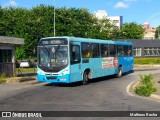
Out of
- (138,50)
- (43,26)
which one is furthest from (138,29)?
(43,26)

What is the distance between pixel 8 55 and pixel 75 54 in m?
8.00

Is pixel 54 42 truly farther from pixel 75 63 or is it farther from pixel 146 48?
pixel 146 48

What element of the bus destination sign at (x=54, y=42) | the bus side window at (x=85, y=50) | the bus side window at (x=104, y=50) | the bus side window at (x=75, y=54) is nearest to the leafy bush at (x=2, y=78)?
the bus destination sign at (x=54, y=42)

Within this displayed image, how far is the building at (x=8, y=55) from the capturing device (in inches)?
1051

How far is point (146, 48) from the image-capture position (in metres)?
72.2

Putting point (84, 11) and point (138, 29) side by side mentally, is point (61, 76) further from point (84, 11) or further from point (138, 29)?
point (138, 29)

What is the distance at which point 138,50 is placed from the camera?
237 feet

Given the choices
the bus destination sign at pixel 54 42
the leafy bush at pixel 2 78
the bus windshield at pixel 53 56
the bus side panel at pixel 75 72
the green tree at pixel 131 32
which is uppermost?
the green tree at pixel 131 32

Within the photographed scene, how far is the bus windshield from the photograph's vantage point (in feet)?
68.2

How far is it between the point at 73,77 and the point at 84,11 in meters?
54.8

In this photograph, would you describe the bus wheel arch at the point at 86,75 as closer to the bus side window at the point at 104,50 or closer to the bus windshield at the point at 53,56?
the bus windshield at the point at 53,56

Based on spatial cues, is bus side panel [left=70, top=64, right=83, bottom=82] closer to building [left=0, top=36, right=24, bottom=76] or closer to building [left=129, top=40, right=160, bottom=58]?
building [left=0, top=36, right=24, bottom=76]

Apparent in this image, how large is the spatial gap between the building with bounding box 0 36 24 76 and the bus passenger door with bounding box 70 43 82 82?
6798 mm

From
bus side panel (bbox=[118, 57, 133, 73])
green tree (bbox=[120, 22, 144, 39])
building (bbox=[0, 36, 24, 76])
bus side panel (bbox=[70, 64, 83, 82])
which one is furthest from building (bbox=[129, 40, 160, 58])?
bus side panel (bbox=[70, 64, 83, 82])
